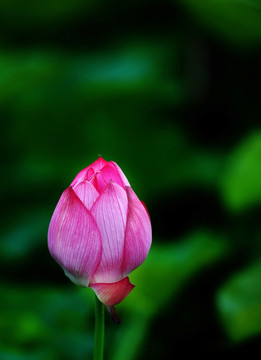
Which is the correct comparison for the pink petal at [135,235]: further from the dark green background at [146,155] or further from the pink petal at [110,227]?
the dark green background at [146,155]

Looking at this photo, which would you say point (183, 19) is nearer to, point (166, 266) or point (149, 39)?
point (149, 39)

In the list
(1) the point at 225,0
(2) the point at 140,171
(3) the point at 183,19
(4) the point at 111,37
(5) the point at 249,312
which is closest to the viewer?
(5) the point at 249,312

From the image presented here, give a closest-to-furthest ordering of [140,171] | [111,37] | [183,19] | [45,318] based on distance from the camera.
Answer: [45,318], [140,171], [183,19], [111,37]

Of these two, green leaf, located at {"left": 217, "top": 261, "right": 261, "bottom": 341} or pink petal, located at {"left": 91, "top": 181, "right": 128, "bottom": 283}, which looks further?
green leaf, located at {"left": 217, "top": 261, "right": 261, "bottom": 341}

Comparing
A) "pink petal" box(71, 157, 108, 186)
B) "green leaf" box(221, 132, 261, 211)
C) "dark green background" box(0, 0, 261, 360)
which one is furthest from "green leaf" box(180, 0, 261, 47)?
"pink petal" box(71, 157, 108, 186)

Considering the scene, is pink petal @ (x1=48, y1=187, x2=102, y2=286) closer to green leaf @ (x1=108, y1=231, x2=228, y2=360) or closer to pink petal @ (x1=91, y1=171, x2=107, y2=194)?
pink petal @ (x1=91, y1=171, x2=107, y2=194)

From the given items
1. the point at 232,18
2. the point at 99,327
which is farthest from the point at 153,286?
the point at 232,18

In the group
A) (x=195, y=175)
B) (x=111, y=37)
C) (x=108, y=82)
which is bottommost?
(x=195, y=175)

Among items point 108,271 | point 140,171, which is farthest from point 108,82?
point 108,271
